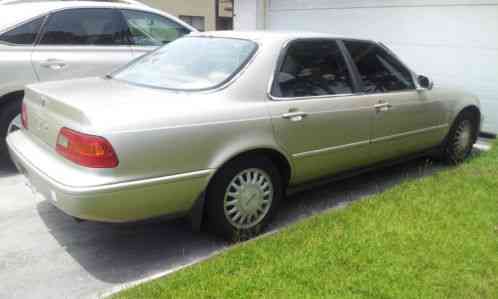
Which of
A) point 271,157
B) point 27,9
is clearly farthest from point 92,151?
point 27,9

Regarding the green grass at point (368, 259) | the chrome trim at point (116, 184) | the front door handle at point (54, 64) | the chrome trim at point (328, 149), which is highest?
the front door handle at point (54, 64)

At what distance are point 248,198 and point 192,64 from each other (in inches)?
43.7

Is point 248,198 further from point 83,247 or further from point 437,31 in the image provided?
point 437,31

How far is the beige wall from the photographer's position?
2450 centimetres

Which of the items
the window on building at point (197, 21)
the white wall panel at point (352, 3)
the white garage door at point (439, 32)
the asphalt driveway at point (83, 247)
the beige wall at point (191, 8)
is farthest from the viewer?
the window on building at point (197, 21)

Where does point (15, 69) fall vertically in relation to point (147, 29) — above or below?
below

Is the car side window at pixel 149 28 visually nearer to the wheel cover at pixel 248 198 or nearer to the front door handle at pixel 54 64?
the front door handle at pixel 54 64

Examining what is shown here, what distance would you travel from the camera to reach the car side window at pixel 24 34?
507 cm

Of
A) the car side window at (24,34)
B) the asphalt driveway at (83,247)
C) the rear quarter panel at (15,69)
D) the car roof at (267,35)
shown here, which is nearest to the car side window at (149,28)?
the car side window at (24,34)

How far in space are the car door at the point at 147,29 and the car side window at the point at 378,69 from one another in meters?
2.70

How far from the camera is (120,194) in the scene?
9.57ft

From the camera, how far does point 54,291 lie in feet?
9.84

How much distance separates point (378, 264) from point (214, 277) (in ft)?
3.53

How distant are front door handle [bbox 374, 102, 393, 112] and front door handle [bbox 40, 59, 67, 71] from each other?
3.31 meters
